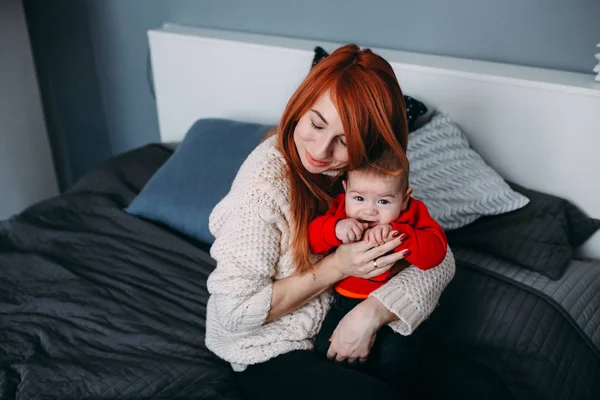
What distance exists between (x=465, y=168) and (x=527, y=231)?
24cm

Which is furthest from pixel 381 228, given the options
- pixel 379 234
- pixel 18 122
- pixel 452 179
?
pixel 18 122

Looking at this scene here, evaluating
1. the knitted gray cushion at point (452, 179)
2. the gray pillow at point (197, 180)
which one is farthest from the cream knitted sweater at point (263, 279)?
the gray pillow at point (197, 180)

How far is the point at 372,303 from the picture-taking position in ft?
3.76

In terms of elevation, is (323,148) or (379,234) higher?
(323,148)

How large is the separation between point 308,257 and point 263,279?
0.32 feet

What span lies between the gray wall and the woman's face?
863 mm

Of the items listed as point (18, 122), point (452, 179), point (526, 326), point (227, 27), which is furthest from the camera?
point (18, 122)

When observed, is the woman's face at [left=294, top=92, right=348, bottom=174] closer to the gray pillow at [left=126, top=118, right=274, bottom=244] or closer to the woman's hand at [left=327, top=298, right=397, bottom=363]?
the woman's hand at [left=327, top=298, right=397, bottom=363]

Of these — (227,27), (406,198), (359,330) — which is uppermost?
(227,27)

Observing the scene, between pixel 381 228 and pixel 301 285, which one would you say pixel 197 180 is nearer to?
pixel 301 285

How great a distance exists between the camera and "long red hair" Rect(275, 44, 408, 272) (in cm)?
108

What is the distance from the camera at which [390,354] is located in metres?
1.16

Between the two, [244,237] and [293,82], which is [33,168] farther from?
[244,237]

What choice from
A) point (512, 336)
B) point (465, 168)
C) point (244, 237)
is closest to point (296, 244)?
point (244, 237)
